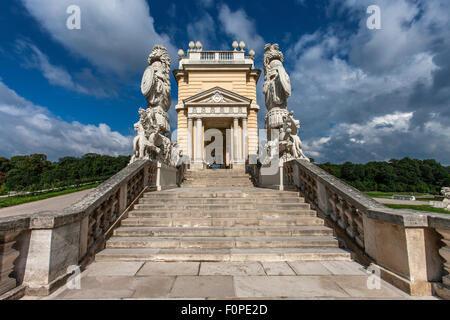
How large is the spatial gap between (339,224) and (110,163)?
5541 cm

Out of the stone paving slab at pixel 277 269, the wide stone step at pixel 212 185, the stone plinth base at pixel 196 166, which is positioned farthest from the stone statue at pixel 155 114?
the stone plinth base at pixel 196 166

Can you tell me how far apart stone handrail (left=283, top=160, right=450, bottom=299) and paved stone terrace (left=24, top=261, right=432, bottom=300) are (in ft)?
0.80

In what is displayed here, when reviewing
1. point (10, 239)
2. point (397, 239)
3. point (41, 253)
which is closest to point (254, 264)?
point (397, 239)

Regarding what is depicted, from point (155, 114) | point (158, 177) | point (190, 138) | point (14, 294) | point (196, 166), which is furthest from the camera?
point (190, 138)

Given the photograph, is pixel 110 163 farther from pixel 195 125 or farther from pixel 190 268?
pixel 190 268

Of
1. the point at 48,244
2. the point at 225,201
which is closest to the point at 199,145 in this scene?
the point at 225,201

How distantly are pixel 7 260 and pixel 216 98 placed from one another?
54.7 feet

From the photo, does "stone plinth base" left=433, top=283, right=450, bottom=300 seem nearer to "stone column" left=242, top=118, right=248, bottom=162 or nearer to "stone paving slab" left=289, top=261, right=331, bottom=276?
"stone paving slab" left=289, top=261, right=331, bottom=276

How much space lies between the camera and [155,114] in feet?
26.3

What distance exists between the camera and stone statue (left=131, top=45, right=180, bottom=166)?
670 cm

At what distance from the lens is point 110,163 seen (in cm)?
5056

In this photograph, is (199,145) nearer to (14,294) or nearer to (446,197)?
(446,197)

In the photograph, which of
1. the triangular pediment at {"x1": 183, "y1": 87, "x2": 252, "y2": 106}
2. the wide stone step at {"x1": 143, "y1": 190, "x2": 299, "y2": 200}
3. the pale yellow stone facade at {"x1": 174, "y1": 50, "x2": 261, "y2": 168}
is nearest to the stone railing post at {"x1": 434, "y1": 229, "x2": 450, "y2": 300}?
the wide stone step at {"x1": 143, "y1": 190, "x2": 299, "y2": 200}

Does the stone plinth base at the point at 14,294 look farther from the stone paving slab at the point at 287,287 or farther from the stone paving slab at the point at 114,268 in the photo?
the stone paving slab at the point at 287,287
